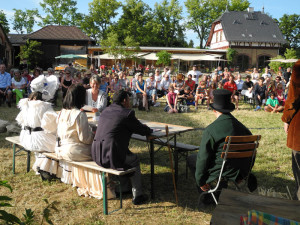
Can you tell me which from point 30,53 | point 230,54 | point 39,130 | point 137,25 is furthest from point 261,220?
point 137,25

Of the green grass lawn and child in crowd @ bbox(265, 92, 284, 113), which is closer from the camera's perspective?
the green grass lawn

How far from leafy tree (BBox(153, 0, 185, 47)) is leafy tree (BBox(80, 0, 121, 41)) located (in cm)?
792

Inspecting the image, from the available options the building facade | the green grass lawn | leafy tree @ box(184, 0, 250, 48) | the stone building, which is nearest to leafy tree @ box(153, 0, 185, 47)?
leafy tree @ box(184, 0, 250, 48)

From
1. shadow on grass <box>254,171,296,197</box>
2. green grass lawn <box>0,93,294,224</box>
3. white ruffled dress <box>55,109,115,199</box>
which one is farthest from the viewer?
shadow on grass <box>254,171,296,197</box>

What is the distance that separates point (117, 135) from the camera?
141 inches

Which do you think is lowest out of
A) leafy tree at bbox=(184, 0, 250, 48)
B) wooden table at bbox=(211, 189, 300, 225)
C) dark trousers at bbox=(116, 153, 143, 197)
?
dark trousers at bbox=(116, 153, 143, 197)

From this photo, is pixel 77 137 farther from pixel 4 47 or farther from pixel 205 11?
pixel 205 11

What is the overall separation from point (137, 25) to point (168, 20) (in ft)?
23.6

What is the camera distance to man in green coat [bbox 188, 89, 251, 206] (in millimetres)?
3195

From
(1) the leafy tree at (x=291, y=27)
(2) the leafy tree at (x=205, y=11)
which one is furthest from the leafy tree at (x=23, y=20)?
(1) the leafy tree at (x=291, y=27)

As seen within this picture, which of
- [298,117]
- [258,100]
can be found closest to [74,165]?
[298,117]

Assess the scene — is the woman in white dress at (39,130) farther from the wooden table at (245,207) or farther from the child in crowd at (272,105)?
the child in crowd at (272,105)

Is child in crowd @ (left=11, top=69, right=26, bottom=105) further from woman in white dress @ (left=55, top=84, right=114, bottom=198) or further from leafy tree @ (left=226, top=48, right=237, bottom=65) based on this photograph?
leafy tree @ (left=226, top=48, right=237, bottom=65)

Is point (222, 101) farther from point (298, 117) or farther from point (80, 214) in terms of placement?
point (80, 214)
